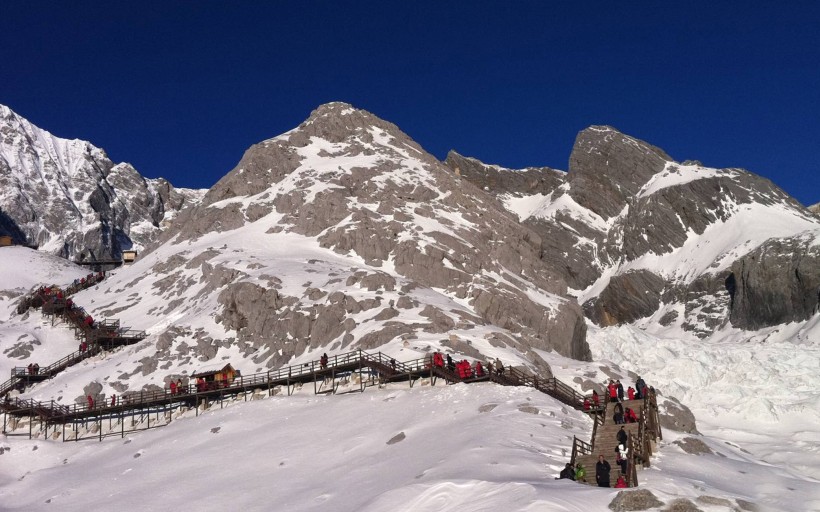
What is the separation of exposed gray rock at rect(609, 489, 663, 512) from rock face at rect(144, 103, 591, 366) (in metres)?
31.6

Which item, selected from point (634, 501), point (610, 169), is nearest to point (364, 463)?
point (634, 501)

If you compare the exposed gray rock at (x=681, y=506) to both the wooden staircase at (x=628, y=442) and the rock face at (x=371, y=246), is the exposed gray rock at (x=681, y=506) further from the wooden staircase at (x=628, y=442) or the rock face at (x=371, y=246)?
the rock face at (x=371, y=246)

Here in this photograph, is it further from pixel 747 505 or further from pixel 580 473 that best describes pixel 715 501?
pixel 580 473

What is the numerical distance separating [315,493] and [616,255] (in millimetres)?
126864

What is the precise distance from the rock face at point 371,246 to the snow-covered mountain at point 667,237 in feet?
119

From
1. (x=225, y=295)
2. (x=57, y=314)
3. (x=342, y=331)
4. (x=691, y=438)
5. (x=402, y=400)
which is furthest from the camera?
(x=57, y=314)

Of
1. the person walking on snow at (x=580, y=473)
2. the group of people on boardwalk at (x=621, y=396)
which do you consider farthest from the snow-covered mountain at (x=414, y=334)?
the group of people on boardwalk at (x=621, y=396)

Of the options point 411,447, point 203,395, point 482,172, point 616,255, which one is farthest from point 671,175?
point 411,447

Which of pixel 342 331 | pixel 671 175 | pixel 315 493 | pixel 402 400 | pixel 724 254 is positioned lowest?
pixel 315 493

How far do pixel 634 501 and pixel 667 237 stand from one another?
5089 inches

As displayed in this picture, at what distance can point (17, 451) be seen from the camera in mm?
56812

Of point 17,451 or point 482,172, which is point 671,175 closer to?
point 482,172

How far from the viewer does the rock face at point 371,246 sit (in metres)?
68.8

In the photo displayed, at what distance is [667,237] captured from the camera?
5915 inches
